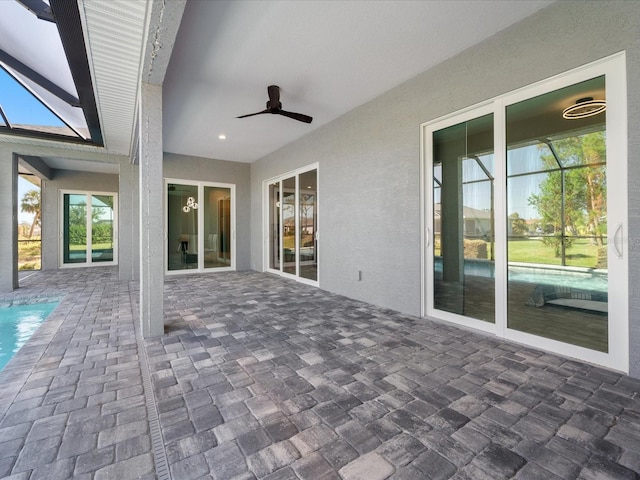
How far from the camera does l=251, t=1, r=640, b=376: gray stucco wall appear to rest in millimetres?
2209

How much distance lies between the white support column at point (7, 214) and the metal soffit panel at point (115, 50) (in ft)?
9.31

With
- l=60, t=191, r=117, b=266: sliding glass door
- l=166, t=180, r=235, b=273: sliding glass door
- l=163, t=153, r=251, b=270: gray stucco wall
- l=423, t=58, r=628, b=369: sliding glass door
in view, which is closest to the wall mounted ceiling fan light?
l=423, t=58, r=628, b=369: sliding glass door

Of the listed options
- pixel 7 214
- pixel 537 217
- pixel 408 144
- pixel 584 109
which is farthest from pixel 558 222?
pixel 7 214

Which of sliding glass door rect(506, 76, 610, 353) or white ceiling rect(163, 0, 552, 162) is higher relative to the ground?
white ceiling rect(163, 0, 552, 162)

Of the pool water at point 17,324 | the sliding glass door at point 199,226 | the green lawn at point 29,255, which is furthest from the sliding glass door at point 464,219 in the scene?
the green lawn at point 29,255

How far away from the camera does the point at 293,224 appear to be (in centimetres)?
663

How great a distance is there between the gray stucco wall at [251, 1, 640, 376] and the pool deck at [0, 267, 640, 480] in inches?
37.7

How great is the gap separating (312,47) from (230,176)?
17.4 ft

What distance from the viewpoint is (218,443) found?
60.6 inches

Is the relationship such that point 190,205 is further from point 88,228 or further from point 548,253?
point 548,253

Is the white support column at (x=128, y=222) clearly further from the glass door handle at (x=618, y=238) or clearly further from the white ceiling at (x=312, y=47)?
the glass door handle at (x=618, y=238)

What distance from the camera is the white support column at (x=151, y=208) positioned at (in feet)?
10.2

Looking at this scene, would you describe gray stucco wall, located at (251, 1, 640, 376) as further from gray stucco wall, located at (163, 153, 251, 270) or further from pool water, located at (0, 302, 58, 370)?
pool water, located at (0, 302, 58, 370)

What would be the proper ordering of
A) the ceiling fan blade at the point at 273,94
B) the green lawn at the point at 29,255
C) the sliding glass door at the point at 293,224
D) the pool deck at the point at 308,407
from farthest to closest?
the green lawn at the point at 29,255 < the sliding glass door at the point at 293,224 < the ceiling fan blade at the point at 273,94 < the pool deck at the point at 308,407
